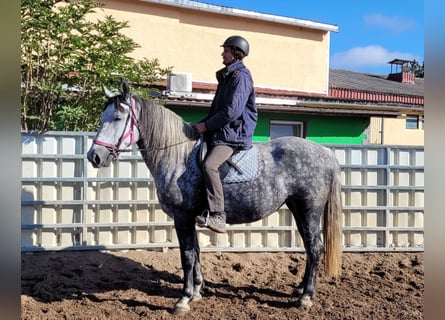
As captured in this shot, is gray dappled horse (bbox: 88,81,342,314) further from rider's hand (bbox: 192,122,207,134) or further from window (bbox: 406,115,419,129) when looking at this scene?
window (bbox: 406,115,419,129)

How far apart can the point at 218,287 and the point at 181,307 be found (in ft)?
3.04

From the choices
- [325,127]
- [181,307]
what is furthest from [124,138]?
[325,127]

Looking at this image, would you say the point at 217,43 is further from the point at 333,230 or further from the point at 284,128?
the point at 333,230

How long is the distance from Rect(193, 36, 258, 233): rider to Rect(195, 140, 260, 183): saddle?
75 mm

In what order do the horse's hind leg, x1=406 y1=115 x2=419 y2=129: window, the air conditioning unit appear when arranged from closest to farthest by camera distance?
the horse's hind leg, the air conditioning unit, x1=406 y1=115 x2=419 y2=129: window

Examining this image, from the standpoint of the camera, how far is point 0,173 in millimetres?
1146

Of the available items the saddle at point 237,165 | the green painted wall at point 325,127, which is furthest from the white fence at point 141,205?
the green painted wall at point 325,127

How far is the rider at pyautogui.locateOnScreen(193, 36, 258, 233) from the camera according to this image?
4.17m

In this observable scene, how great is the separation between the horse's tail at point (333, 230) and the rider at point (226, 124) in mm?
1215

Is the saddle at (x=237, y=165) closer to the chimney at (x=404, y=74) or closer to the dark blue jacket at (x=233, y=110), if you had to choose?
the dark blue jacket at (x=233, y=110)

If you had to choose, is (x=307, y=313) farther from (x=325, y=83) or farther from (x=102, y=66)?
(x=325, y=83)

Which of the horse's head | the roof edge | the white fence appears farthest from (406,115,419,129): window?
the horse's head

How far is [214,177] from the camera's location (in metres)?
4.16

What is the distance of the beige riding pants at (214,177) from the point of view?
415 centimetres
